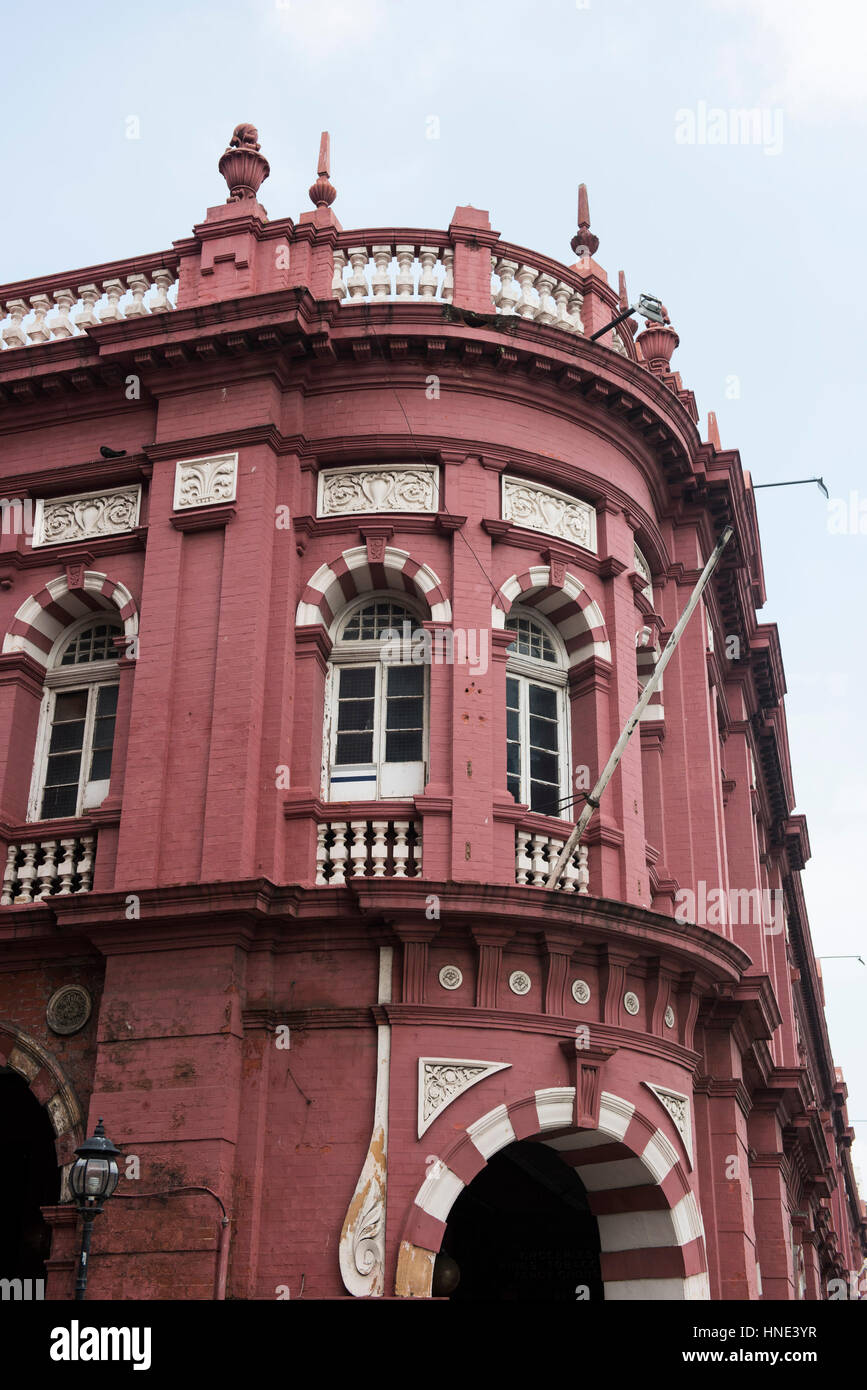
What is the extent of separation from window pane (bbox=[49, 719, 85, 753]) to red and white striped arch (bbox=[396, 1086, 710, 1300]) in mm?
6241

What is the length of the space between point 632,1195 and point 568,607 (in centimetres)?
607

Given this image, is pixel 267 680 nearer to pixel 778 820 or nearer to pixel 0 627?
pixel 0 627

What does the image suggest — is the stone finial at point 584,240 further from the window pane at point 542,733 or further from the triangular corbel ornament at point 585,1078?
the triangular corbel ornament at point 585,1078

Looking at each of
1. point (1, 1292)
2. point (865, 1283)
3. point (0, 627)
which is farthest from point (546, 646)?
point (865, 1283)

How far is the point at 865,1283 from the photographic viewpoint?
172ft

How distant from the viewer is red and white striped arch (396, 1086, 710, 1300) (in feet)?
46.0

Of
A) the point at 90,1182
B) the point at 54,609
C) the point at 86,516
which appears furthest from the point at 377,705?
the point at 90,1182

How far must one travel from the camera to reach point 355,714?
15.6 metres

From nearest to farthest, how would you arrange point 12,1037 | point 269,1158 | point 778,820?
1. point 269,1158
2. point 12,1037
3. point 778,820

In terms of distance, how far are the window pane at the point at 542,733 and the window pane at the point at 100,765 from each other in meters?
4.48

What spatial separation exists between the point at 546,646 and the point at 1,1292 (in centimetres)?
854

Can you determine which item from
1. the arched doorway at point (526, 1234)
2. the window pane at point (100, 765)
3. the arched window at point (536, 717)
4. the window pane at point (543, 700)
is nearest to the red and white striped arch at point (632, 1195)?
the arched doorway at point (526, 1234)

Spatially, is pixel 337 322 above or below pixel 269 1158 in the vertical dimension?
above

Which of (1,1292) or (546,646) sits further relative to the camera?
(546,646)
